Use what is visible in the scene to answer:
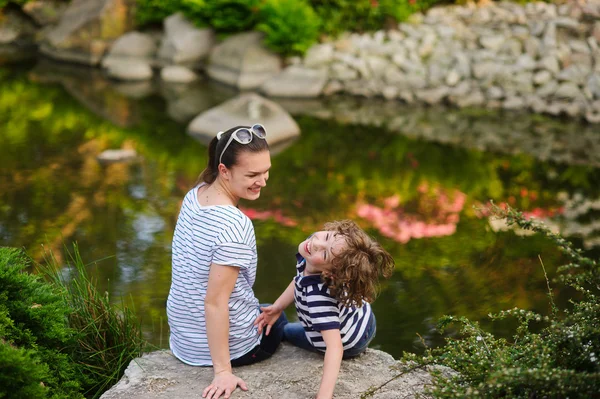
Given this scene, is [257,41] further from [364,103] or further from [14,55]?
[14,55]

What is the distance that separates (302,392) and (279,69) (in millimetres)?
8140

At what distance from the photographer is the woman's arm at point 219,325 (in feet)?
8.53

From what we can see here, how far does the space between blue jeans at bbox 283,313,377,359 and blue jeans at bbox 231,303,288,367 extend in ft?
0.13

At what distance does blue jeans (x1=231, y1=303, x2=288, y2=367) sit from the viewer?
2.90 m

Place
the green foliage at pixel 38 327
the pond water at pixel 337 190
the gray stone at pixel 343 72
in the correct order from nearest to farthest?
the green foliage at pixel 38 327 < the pond water at pixel 337 190 < the gray stone at pixel 343 72

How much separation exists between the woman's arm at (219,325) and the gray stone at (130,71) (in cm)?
859

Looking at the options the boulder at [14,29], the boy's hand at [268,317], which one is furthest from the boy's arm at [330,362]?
the boulder at [14,29]

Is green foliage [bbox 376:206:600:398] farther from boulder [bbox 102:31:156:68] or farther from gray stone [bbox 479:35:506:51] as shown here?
boulder [bbox 102:31:156:68]

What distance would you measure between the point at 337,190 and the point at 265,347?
3591mm

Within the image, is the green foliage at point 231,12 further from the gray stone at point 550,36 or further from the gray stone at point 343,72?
the gray stone at point 550,36

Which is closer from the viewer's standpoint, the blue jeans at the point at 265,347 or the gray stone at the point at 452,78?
the blue jeans at the point at 265,347

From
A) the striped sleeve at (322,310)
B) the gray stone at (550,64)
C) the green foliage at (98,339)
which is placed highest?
the striped sleeve at (322,310)

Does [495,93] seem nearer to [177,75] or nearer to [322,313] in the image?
[177,75]

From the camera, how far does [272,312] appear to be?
2.97 meters
